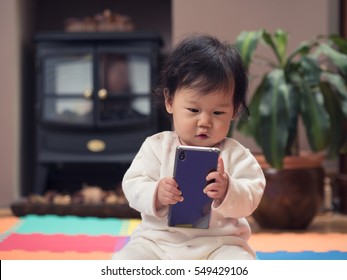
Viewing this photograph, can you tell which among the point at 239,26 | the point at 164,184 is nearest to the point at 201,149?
the point at 164,184

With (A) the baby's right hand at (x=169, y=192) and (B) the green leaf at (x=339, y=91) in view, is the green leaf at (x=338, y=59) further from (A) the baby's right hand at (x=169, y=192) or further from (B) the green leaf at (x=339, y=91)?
(A) the baby's right hand at (x=169, y=192)

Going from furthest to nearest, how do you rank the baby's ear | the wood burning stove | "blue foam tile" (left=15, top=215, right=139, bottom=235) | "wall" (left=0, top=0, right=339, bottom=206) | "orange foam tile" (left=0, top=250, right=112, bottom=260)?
the wood burning stove, "wall" (left=0, top=0, right=339, bottom=206), "blue foam tile" (left=15, top=215, right=139, bottom=235), "orange foam tile" (left=0, top=250, right=112, bottom=260), the baby's ear

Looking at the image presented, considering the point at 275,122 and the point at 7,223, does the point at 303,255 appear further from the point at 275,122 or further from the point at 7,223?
the point at 7,223

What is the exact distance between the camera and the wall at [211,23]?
2766 millimetres

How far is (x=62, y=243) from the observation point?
180cm

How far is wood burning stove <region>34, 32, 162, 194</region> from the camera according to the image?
114 inches

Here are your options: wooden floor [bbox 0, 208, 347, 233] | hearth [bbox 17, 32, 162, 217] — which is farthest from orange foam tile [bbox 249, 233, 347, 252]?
hearth [bbox 17, 32, 162, 217]

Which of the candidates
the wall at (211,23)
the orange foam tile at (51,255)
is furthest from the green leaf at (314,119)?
the orange foam tile at (51,255)

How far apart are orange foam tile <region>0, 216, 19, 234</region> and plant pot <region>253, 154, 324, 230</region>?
86 centimetres

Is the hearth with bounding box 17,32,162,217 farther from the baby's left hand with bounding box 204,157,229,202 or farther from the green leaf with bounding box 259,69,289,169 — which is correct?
the baby's left hand with bounding box 204,157,229,202

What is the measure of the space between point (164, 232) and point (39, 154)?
6.37ft

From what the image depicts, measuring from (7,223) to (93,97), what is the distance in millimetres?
823

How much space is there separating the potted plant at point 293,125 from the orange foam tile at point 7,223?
2.82 feet

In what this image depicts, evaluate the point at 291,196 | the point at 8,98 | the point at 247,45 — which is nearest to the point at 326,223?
the point at 291,196
